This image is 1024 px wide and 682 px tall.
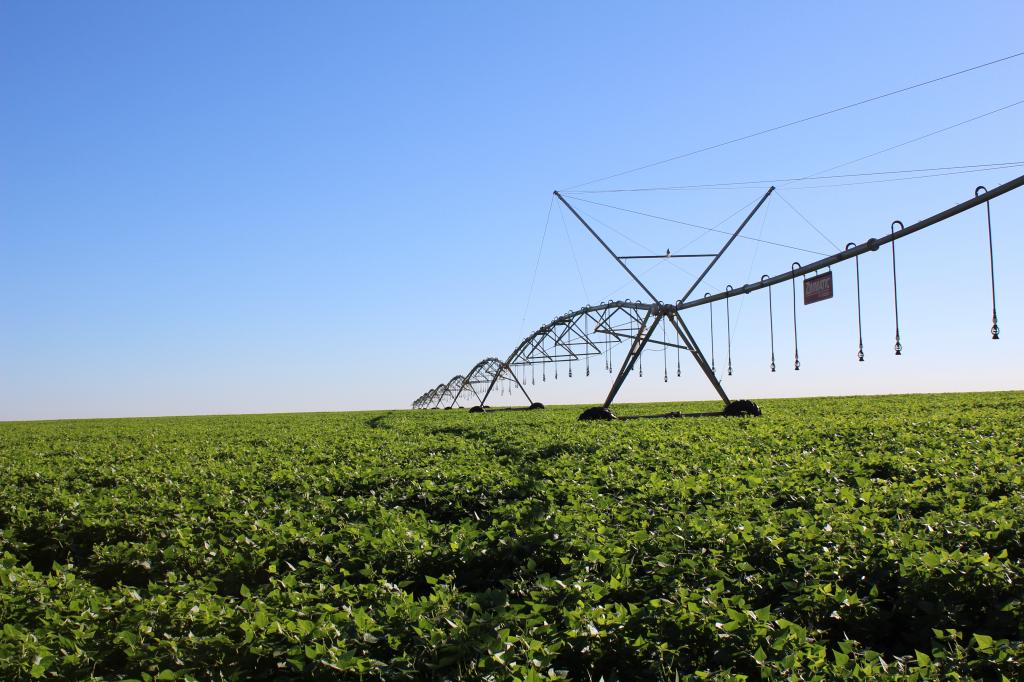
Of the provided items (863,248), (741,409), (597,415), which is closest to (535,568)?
(863,248)

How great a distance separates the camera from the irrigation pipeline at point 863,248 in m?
15.1

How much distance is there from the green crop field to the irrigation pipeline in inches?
212

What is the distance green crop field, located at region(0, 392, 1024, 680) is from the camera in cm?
459

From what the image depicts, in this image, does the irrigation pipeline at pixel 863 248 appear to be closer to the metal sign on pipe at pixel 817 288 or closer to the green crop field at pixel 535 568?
the metal sign on pipe at pixel 817 288

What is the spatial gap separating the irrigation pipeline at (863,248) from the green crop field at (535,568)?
539 cm

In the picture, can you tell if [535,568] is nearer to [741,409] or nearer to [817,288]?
[817,288]

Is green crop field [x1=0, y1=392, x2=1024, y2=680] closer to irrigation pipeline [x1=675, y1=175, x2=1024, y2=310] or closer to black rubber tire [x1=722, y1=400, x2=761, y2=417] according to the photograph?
irrigation pipeline [x1=675, y1=175, x2=1024, y2=310]

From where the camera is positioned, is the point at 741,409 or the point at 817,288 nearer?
the point at 817,288

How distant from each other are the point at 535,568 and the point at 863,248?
1772cm

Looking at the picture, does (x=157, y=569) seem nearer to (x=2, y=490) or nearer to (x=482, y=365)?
(x=2, y=490)

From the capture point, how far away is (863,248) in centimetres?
2067

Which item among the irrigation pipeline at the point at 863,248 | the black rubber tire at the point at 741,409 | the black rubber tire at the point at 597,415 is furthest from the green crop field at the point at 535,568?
the black rubber tire at the point at 597,415

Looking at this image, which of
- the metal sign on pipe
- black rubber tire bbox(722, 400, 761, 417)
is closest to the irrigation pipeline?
the metal sign on pipe

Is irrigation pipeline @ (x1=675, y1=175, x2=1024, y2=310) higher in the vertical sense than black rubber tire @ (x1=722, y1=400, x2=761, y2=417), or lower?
higher
